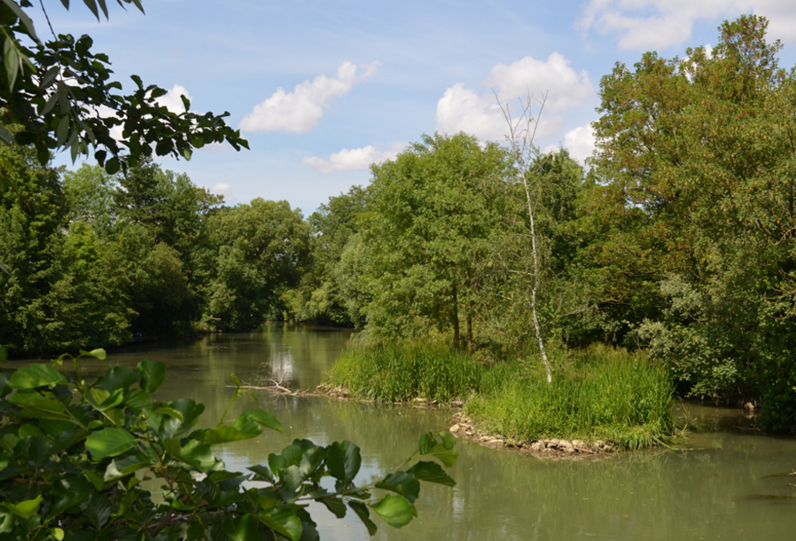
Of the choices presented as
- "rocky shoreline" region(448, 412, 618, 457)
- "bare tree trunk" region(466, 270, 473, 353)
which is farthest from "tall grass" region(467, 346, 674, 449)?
"bare tree trunk" region(466, 270, 473, 353)

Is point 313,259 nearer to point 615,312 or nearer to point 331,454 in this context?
point 615,312

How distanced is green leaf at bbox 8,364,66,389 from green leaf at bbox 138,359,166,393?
0.14 metres

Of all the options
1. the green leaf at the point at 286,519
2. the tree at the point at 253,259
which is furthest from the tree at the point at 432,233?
the tree at the point at 253,259

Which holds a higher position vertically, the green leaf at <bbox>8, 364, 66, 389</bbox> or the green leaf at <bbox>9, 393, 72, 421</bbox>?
the green leaf at <bbox>8, 364, 66, 389</bbox>

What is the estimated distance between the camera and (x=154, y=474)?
1026mm

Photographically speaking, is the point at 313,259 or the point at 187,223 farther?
the point at 313,259

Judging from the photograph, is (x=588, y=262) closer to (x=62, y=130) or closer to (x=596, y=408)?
(x=596, y=408)

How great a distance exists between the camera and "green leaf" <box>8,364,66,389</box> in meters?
1.08

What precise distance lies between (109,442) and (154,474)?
0.09m

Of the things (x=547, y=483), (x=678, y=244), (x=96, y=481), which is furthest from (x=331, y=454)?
(x=678, y=244)

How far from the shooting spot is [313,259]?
189 ft

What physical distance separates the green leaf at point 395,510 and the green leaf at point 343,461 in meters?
0.08

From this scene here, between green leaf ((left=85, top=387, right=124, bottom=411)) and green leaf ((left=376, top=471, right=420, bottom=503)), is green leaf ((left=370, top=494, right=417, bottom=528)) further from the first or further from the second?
green leaf ((left=85, top=387, right=124, bottom=411))

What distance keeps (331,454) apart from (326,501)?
0.33 ft
